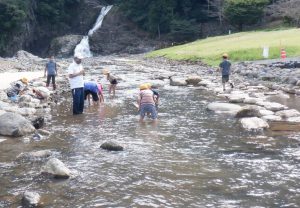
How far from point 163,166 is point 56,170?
2278 mm

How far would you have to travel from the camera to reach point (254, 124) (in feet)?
45.7

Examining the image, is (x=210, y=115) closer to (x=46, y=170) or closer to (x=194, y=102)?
(x=194, y=102)

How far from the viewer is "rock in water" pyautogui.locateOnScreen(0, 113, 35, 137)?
1349 centimetres

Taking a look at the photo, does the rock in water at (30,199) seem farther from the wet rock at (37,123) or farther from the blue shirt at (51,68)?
the blue shirt at (51,68)

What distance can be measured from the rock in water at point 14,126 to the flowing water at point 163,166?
2.50 feet

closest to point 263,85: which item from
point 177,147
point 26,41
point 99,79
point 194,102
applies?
point 194,102

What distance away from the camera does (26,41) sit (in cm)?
7931

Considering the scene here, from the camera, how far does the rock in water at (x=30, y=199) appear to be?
787 cm

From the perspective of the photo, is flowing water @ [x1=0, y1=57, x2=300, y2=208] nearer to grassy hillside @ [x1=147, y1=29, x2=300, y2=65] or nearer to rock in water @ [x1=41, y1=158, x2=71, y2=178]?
rock in water @ [x1=41, y1=158, x2=71, y2=178]

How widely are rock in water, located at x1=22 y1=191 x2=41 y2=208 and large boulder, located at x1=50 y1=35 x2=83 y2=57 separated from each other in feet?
231

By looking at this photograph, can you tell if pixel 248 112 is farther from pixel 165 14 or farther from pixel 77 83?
pixel 165 14

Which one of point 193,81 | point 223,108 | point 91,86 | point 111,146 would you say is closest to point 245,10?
point 193,81

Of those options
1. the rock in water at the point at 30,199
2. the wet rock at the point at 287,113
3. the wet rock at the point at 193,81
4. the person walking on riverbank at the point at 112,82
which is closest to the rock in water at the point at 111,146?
the rock in water at the point at 30,199

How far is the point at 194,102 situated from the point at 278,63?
13980 mm
